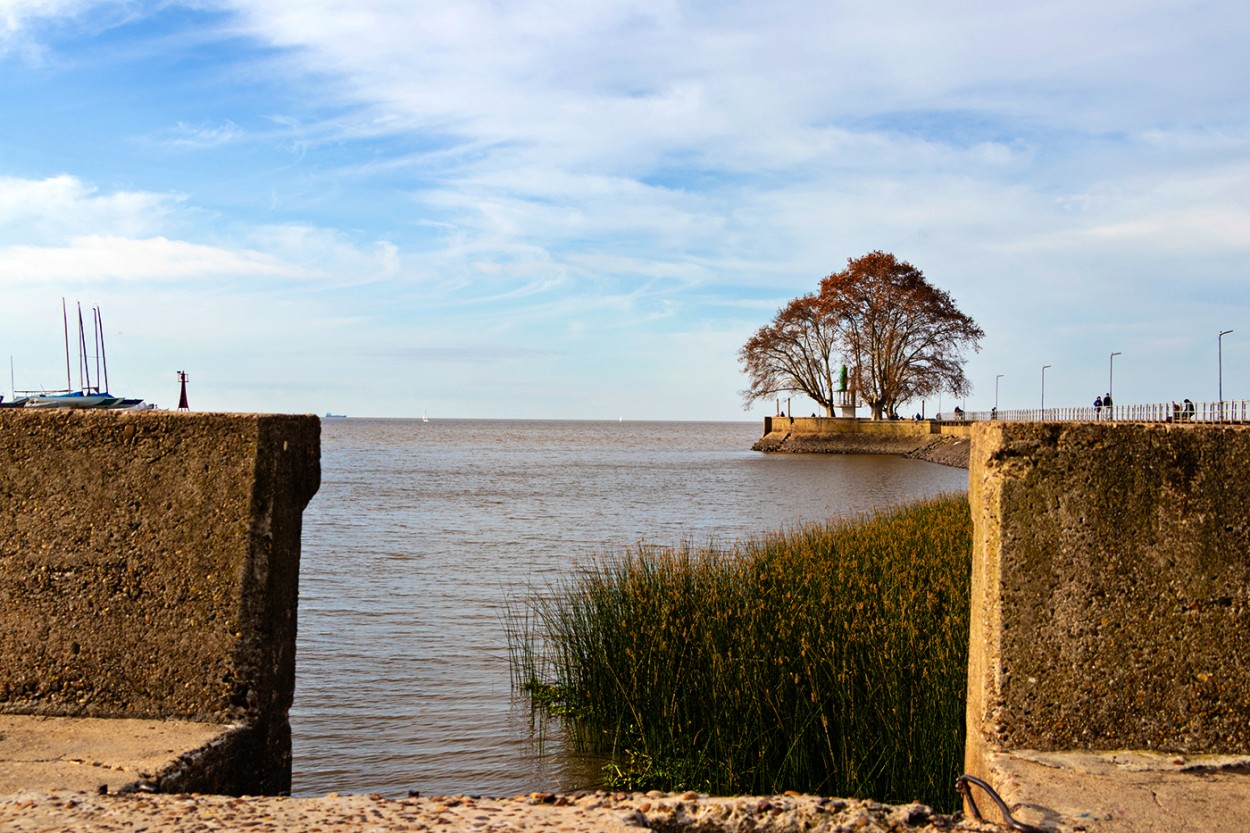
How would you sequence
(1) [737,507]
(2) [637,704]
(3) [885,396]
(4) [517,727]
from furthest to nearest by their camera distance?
(3) [885,396] < (1) [737,507] < (4) [517,727] < (2) [637,704]

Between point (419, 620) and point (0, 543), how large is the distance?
7.52 metres

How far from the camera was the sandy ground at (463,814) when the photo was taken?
2680 millimetres

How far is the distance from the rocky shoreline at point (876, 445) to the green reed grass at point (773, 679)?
39.7 m

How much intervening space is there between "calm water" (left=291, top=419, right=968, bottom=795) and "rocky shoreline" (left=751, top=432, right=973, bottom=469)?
10.2 meters

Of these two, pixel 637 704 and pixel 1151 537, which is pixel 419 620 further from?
pixel 1151 537

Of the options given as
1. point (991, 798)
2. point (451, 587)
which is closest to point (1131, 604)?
point (991, 798)

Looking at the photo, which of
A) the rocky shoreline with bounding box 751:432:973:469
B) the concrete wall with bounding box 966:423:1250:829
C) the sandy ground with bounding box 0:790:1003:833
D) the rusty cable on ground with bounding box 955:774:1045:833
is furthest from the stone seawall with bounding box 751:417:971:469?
the sandy ground with bounding box 0:790:1003:833

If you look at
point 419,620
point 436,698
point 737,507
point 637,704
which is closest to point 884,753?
point 637,704

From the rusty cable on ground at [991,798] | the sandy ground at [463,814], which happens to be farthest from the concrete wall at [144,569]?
the rusty cable on ground at [991,798]

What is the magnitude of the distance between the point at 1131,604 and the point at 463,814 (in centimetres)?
224

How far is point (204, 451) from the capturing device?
11.9 ft

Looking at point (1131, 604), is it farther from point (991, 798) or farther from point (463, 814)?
point (463, 814)

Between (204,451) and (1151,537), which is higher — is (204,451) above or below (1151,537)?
above

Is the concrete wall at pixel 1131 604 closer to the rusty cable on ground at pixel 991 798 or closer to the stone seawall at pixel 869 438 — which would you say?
the rusty cable on ground at pixel 991 798
